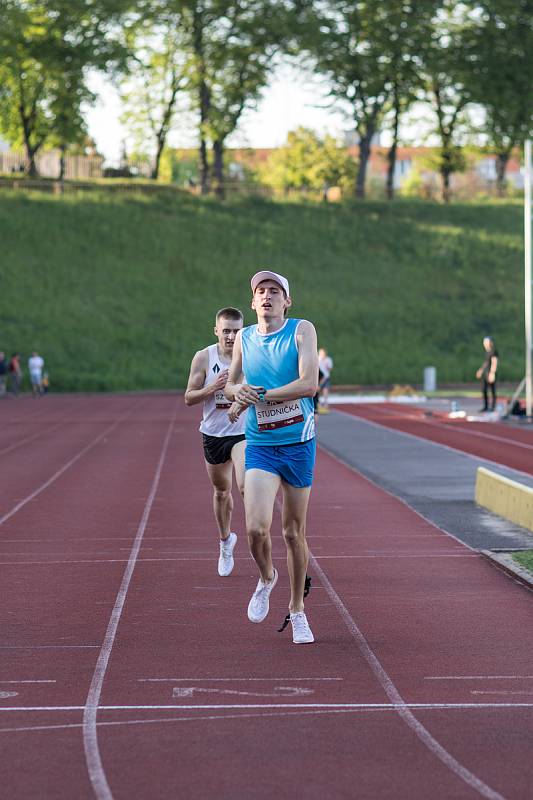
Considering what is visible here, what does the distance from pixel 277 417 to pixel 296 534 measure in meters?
0.70

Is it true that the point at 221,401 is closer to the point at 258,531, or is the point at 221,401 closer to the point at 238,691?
the point at 258,531

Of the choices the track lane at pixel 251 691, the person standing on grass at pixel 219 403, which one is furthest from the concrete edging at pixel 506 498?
the person standing on grass at pixel 219 403

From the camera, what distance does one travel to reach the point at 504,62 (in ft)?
305

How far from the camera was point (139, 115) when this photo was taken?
92.1m

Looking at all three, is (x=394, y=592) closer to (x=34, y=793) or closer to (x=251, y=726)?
(x=251, y=726)

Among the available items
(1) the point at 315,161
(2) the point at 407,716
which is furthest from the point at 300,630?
(1) the point at 315,161

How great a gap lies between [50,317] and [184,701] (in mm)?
62795

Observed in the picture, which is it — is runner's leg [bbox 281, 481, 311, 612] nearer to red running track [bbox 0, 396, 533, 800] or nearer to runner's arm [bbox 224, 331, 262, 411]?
red running track [bbox 0, 396, 533, 800]

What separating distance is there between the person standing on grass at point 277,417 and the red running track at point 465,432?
1295cm

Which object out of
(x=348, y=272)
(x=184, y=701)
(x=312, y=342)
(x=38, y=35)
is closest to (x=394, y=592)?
(x=312, y=342)

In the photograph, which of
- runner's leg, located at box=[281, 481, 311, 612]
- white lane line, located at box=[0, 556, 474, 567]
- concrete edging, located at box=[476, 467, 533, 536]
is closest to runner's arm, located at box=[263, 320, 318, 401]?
runner's leg, located at box=[281, 481, 311, 612]

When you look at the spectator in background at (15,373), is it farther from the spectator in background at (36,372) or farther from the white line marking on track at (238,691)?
the white line marking on track at (238,691)

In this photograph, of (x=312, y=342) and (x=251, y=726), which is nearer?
(x=251, y=726)

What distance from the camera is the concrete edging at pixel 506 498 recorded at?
1446cm
